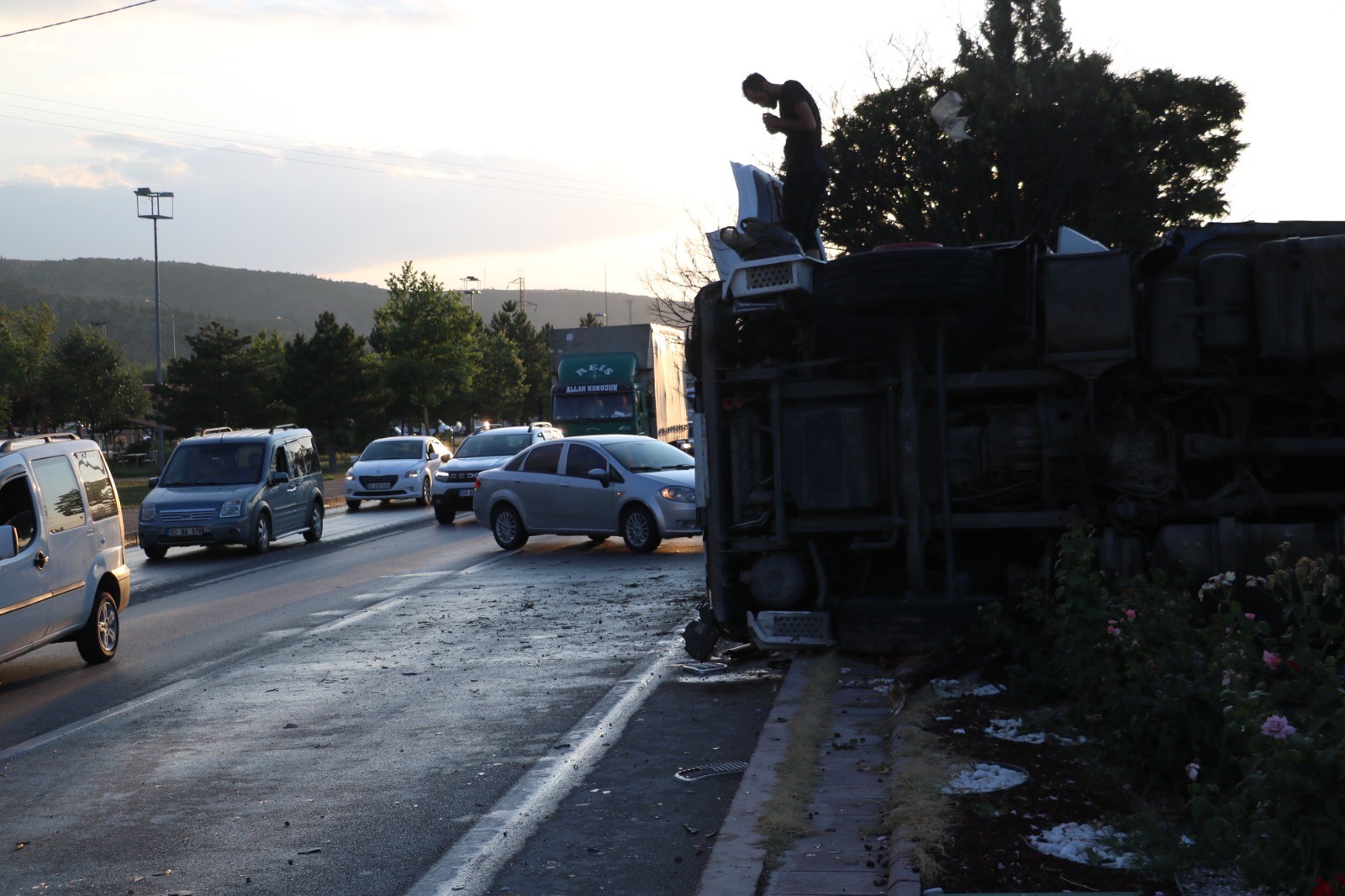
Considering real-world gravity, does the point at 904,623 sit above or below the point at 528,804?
above

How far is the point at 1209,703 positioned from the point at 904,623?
3.20m

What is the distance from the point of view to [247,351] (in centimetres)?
6850

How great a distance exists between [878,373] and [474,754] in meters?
3.22

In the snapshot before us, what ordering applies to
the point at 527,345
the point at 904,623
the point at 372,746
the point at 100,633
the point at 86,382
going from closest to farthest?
the point at 372,746 < the point at 904,623 < the point at 100,633 < the point at 86,382 < the point at 527,345

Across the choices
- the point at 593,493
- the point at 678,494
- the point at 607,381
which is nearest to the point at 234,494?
the point at 593,493

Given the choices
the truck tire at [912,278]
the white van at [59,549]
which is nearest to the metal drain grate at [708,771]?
the truck tire at [912,278]

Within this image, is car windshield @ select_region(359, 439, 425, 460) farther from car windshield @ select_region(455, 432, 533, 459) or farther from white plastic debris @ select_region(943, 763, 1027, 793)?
white plastic debris @ select_region(943, 763, 1027, 793)

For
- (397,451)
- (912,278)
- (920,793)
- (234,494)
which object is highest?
(912,278)

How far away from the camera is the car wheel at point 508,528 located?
19938 mm

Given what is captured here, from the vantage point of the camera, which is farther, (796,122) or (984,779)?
(796,122)

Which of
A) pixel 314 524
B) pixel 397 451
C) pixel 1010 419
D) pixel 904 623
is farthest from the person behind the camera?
pixel 397 451

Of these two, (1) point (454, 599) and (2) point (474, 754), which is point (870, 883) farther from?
(1) point (454, 599)

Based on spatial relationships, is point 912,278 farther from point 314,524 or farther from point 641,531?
point 314,524

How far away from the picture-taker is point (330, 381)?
2618 inches
